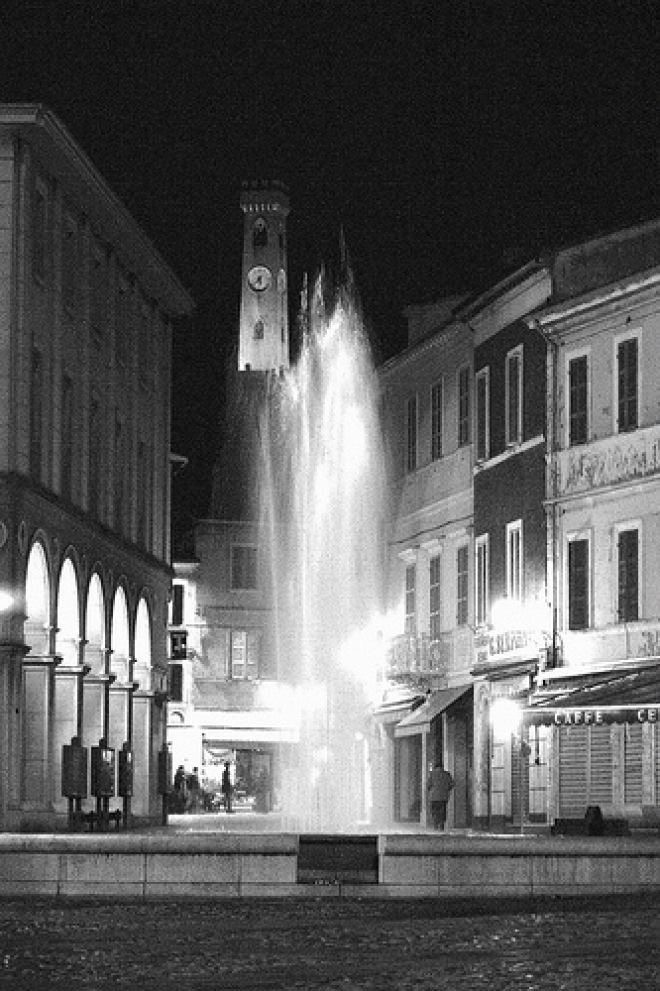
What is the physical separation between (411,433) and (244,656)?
133ft

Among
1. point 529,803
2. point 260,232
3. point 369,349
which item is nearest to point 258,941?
point 529,803

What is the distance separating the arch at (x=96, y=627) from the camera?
52938mm

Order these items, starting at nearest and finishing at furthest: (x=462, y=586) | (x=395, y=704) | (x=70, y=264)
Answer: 1. (x=70, y=264)
2. (x=462, y=586)
3. (x=395, y=704)

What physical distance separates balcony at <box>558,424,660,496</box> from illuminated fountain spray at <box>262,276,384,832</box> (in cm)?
855

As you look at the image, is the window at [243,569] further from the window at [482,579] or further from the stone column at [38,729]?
the stone column at [38,729]

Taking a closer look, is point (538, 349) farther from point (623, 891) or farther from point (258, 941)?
point (258, 941)

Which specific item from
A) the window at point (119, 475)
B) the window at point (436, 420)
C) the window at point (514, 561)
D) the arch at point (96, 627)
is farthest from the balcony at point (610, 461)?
the window at point (119, 475)

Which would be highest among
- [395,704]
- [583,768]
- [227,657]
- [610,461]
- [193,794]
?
[610,461]

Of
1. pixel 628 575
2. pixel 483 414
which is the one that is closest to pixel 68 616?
pixel 483 414

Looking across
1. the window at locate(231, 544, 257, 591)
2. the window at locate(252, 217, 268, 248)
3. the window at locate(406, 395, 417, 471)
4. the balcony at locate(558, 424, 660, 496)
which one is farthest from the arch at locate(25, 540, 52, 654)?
the window at locate(252, 217, 268, 248)

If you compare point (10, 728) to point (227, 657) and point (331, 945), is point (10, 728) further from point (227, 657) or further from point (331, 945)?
point (227, 657)

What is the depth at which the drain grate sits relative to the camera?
26.7 meters

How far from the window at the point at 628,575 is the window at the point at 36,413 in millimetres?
10635

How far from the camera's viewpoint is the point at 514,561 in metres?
49.4
